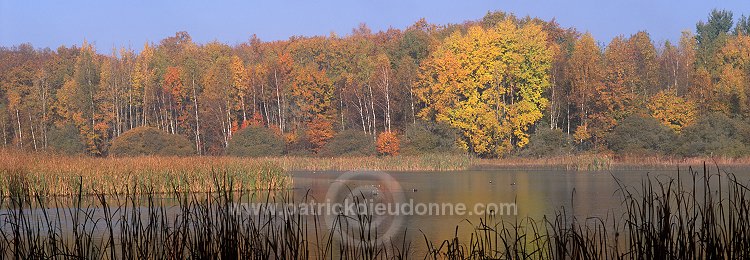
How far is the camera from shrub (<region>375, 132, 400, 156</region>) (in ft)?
172

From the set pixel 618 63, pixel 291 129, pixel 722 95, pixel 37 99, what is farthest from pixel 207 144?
Answer: pixel 722 95

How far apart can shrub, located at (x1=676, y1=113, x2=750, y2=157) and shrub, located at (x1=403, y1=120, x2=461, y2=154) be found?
11.1 m

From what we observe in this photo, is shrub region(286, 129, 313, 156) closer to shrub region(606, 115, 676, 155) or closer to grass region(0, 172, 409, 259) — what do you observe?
shrub region(606, 115, 676, 155)

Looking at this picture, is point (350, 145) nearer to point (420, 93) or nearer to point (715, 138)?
point (420, 93)

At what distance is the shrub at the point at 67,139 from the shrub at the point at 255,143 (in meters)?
10.1

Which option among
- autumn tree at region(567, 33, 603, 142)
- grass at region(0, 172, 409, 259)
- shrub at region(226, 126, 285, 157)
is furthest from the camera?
shrub at region(226, 126, 285, 157)

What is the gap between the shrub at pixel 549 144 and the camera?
49281 millimetres

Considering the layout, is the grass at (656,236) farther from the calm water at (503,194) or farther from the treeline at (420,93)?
the treeline at (420,93)

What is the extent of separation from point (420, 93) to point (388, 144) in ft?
11.1

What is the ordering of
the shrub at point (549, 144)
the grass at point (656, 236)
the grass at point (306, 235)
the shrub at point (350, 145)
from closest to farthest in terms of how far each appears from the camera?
the grass at point (656, 236), the grass at point (306, 235), the shrub at point (549, 144), the shrub at point (350, 145)

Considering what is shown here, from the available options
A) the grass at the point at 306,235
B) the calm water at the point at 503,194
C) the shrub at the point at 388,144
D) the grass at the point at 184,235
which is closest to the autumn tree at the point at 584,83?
the shrub at the point at 388,144

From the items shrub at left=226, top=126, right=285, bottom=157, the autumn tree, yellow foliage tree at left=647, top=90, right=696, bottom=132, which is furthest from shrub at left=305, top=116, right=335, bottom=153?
yellow foliage tree at left=647, top=90, right=696, bottom=132

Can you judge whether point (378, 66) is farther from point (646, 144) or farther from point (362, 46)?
point (646, 144)

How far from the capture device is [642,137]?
1831 inches
